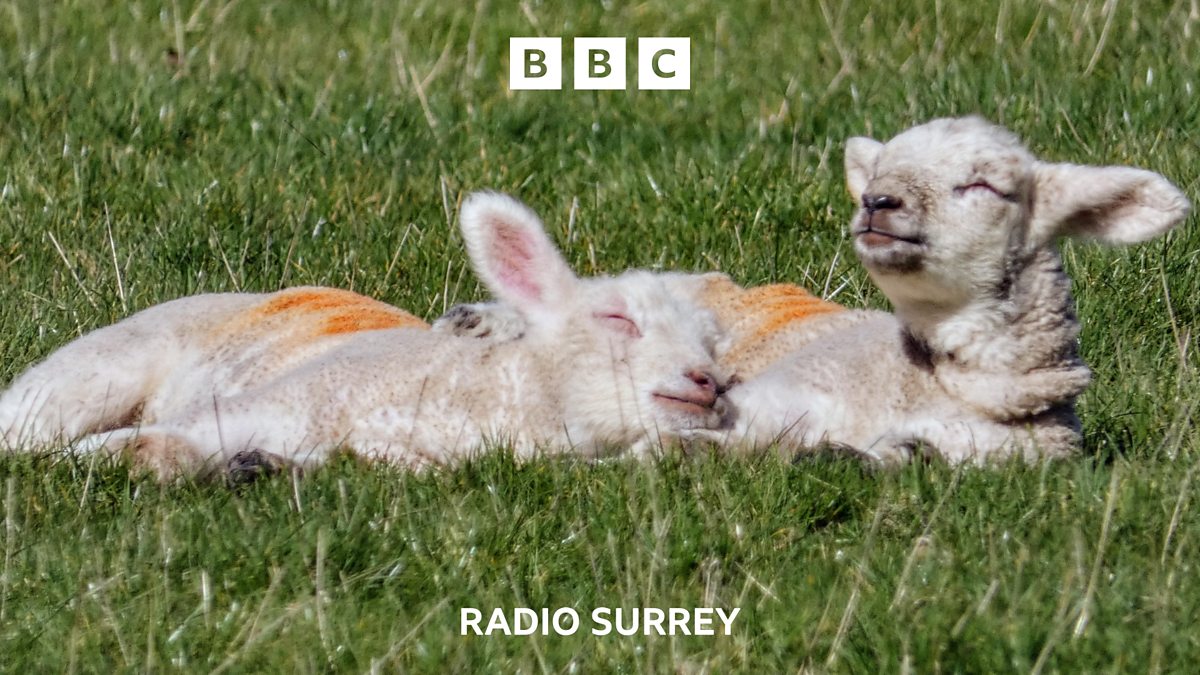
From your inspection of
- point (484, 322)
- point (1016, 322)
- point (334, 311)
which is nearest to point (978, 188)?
point (1016, 322)

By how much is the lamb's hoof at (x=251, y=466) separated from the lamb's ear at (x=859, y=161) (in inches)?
67.7

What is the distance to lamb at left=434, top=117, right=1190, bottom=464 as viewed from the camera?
16.3ft

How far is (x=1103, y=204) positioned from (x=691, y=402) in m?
1.15

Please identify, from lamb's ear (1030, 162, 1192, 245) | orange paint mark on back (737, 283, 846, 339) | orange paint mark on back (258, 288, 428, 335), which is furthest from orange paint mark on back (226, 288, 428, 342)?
lamb's ear (1030, 162, 1192, 245)

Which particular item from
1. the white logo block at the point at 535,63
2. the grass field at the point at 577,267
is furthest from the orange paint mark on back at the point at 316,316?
the white logo block at the point at 535,63

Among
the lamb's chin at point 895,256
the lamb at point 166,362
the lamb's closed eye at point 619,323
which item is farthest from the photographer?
the lamb at point 166,362

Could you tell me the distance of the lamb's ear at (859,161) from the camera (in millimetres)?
5504

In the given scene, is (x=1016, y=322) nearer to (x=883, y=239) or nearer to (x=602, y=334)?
(x=883, y=239)

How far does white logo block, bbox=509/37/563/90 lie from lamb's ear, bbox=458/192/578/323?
3.68m

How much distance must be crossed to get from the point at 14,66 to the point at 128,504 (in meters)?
5.05

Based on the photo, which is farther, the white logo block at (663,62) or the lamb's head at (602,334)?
the white logo block at (663,62)

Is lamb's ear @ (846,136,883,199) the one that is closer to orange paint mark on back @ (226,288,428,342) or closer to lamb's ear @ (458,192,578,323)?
lamb's ear @ (458,192,578,323)

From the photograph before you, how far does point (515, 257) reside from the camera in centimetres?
548

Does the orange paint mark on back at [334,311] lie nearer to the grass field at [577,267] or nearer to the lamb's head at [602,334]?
the lamb's head at [602,334]
